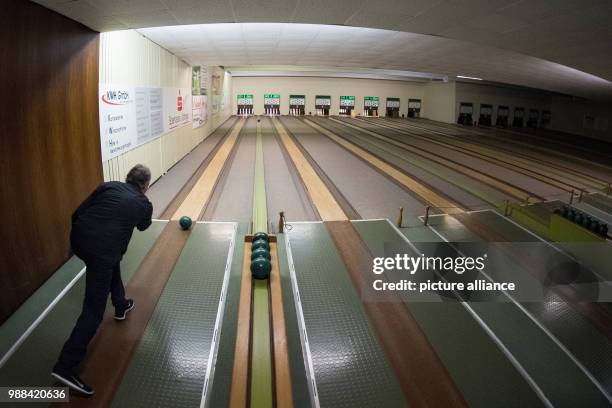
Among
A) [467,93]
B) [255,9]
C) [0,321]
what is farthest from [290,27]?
[467,93]

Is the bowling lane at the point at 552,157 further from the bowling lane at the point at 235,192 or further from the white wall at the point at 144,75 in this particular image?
the white wall at the point at 144,75

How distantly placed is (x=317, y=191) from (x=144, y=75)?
373cm

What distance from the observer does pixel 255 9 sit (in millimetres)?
4133

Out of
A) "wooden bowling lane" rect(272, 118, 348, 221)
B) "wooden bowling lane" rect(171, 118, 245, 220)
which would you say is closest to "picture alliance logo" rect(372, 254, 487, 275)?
"wooden bowling lane" rect(272, 118, 348, 221)

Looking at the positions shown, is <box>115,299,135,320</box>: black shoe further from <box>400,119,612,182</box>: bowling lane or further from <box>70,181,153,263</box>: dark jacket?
<box>400,119,612,182</box>: bowling lane

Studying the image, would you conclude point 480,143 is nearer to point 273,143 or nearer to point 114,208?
point 273,143

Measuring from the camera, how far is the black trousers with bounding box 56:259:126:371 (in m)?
2.18

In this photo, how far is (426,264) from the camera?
404 cm

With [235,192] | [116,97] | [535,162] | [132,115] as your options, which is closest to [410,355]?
[235,192]

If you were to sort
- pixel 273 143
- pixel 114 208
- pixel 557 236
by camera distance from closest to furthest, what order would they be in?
pixel 114 208
pixel 557 236
pixel 273 143

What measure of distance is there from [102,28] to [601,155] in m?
17.4

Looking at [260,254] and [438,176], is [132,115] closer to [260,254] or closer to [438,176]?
[260,254]

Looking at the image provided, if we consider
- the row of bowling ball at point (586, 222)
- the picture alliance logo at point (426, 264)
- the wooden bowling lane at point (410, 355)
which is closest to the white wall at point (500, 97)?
the row of bowling ball at point (586, 222)

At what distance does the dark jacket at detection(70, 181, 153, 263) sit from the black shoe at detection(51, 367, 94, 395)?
2.29 feet
